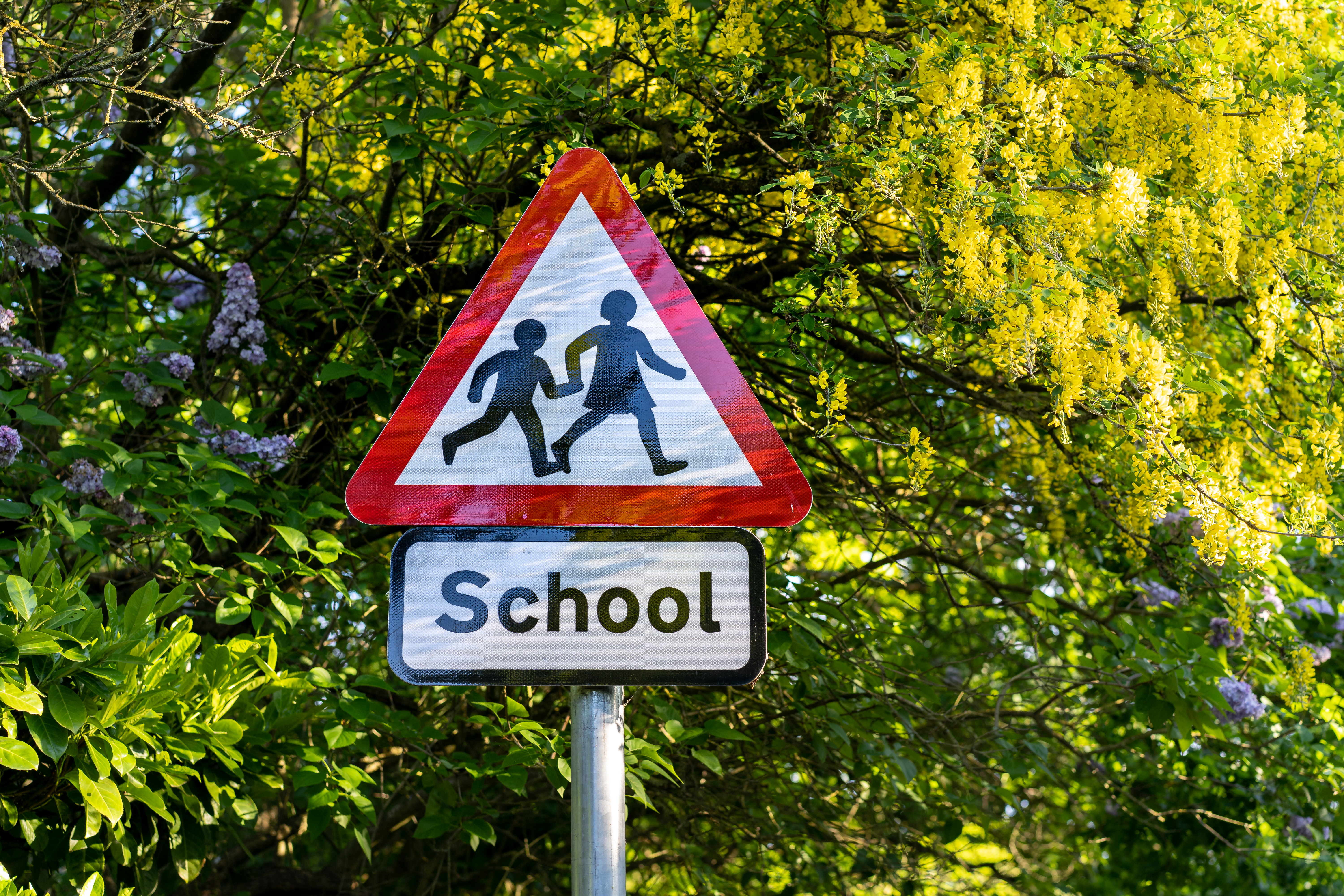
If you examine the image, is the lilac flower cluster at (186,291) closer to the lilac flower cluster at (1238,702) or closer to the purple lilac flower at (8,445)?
the purple lilac flower at (8,445)

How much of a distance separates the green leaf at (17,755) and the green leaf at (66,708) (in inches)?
2.8

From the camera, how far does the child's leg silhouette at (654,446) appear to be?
1.55m

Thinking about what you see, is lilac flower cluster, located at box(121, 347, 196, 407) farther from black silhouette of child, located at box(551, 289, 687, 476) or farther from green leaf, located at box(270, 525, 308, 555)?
black silhouette of child, located at box(551, 289, 687, 476)

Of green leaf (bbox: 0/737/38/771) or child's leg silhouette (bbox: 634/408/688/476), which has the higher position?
child's leg silhouette (bbox: 634/408/688/476)

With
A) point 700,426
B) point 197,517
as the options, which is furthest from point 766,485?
point 197,517

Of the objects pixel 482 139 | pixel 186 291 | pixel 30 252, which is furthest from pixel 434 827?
pixel 186 291

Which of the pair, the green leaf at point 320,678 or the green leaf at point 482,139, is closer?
the green leaf at point 320,678

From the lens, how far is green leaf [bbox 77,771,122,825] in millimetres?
2027

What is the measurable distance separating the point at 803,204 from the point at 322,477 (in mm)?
2119

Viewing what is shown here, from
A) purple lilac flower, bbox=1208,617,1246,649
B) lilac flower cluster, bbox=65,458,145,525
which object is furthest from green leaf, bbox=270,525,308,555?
purple lilac flower, bbox=1208,617,1246,649

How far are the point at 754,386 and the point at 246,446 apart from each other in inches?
66.4

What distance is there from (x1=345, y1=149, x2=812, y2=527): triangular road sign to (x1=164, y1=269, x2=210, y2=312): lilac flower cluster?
2.80 meters

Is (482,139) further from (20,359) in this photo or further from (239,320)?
(20,359)

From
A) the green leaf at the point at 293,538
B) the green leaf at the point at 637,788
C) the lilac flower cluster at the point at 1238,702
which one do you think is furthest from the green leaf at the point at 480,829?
the lilac flower cluster at the point at 1238,702
